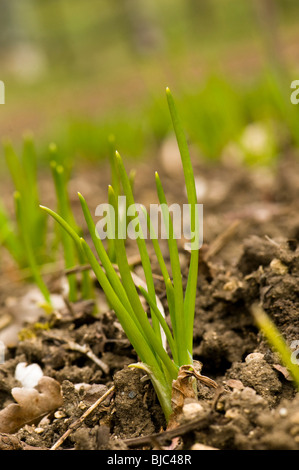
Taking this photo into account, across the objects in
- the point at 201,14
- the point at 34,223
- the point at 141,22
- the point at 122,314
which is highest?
the point at 201,14

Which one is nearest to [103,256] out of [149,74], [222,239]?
[222,239]

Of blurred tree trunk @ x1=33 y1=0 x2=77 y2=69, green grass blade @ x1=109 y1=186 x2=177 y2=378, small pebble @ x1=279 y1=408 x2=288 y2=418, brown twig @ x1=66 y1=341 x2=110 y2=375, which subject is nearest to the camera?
small pebble @ x1=279 y1=408 x2=288 y2=418

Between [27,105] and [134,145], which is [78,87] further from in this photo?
[134,145]

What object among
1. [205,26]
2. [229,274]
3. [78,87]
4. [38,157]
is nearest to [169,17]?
[205,26]

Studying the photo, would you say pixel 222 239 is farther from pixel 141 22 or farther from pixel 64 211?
pixel 141 22

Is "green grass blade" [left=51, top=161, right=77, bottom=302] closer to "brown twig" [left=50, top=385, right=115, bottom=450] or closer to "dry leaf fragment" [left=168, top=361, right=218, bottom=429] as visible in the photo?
"brown twig" [left=50, top=385, right=115, bottom=450]

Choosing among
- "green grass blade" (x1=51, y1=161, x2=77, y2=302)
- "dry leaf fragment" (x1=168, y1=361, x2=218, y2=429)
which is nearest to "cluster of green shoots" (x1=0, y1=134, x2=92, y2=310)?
"green grass blade" (x1=51, y1=161, x2=77, y2=302)

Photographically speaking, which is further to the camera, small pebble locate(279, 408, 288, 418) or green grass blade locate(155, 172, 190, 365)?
green grass blade locate(155, 172, 190, 365)
